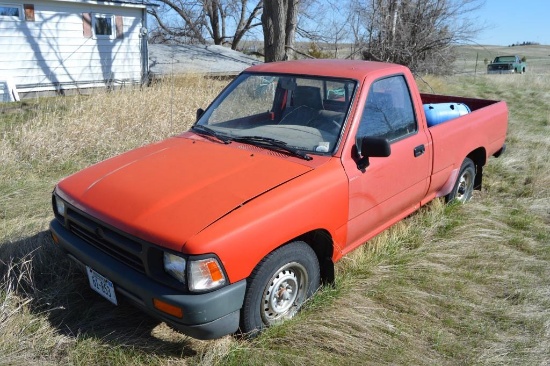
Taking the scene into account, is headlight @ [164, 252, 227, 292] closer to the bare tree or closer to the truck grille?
the truck grille

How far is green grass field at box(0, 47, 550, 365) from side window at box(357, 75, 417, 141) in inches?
41.3

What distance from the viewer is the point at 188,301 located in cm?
258

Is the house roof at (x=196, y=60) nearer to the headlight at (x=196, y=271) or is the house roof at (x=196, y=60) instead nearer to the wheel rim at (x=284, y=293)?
the wheel rim at (x=284, y=293)

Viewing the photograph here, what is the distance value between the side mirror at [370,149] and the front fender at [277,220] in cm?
23

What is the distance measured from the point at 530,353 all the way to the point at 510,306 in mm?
554

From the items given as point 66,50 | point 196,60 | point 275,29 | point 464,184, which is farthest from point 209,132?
point 196,60

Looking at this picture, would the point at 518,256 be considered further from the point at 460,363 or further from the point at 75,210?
the point at 75,210

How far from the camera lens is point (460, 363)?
2.98 metres

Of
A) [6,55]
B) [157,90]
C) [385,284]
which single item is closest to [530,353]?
[385,284]

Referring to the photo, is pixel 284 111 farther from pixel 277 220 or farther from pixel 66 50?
pixel 66 50

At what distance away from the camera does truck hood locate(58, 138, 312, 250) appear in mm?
2740

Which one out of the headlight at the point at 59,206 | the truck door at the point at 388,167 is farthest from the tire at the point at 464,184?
the headlight at the point at 59,206

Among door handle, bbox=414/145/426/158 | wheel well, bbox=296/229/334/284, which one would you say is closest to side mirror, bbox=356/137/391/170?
wheel well, bbox=296/229/334/284

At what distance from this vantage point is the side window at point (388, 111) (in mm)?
3820
